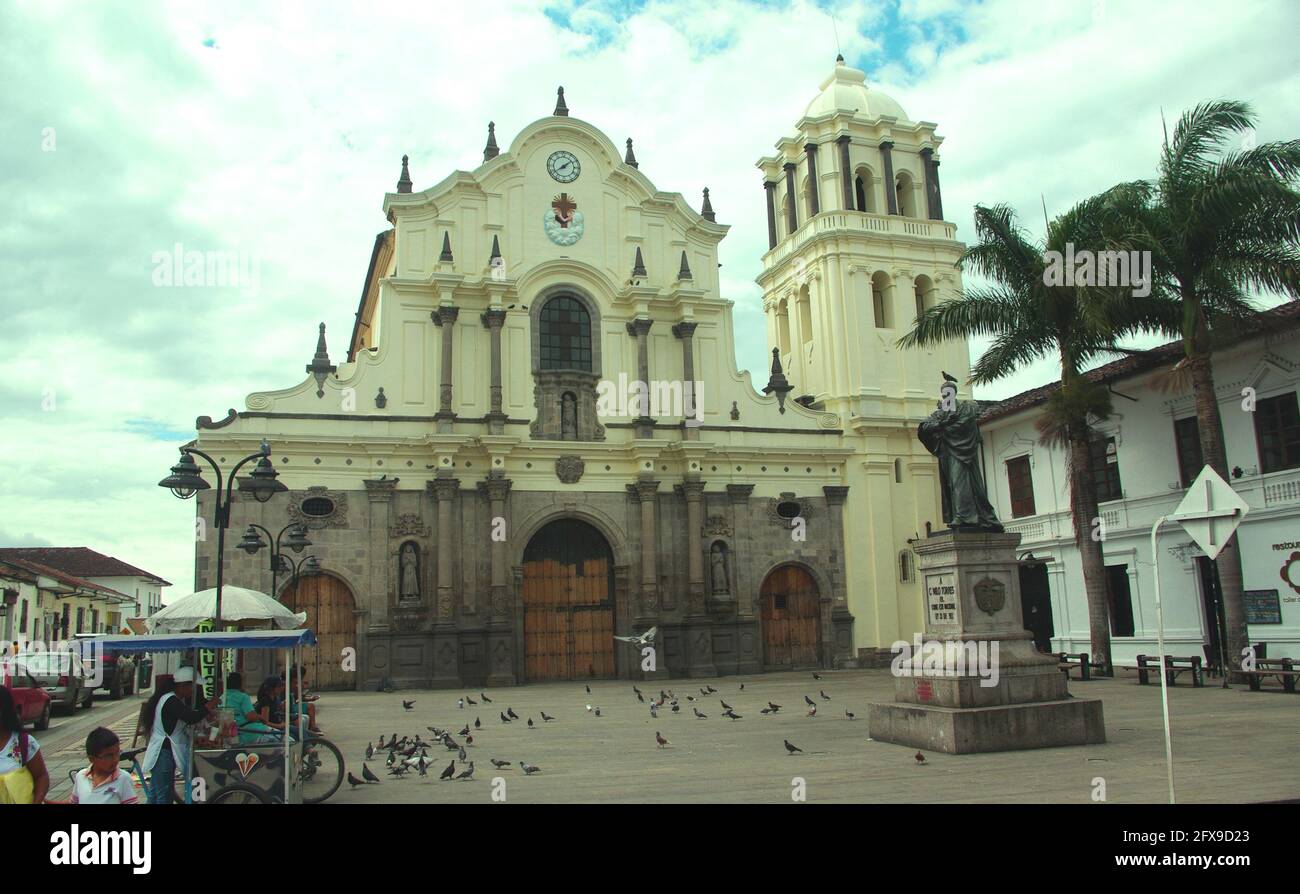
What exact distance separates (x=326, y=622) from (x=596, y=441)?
339 inches

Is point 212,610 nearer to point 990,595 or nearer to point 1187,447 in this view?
point 990,595

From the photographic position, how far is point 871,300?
105ft

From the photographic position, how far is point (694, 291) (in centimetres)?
2967

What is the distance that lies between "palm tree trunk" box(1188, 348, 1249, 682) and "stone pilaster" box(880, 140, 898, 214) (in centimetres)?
1448

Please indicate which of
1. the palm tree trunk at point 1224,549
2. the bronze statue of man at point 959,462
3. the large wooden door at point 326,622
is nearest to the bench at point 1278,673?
the palm tree trunk at point 1224,549

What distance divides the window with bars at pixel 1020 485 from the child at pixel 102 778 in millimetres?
26832

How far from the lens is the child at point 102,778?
649 cm

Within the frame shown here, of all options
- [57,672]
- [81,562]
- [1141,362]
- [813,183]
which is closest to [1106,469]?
[1141,362]

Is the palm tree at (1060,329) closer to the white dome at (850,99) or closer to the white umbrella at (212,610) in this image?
the white dome at (850,99)

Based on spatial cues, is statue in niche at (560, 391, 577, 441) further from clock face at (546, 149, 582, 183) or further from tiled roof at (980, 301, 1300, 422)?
tiled roof at (980, 301, 1300, 422)

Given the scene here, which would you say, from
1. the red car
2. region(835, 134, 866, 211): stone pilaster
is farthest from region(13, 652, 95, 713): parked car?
region(835, 134, 866, 211): stone pilaster

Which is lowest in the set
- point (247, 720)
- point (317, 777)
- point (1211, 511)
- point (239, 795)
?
point (317, 777)

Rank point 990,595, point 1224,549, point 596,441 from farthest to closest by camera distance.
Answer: point 596,441
point 1224,549
point 990,595
